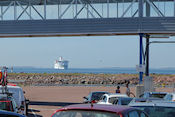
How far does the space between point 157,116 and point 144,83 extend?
1753 cm

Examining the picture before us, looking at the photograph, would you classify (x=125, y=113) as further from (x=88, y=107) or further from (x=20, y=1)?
(x=20, y=1)

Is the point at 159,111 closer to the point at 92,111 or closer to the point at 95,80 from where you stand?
the point at 92,111

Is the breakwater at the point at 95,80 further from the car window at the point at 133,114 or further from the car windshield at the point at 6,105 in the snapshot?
the car window at the point at 133,114

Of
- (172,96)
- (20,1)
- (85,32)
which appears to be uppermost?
(20,1)

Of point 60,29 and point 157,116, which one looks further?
point 60,29

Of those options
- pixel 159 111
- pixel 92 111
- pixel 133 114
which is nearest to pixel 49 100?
pixel 159 111

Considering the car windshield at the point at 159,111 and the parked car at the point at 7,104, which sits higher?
the car windshield at the point at 159,111

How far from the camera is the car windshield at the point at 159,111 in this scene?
1039 centimetres

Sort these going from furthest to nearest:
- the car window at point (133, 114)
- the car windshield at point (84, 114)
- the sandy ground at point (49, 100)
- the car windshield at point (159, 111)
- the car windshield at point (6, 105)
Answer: the sandy ground at point (49, 100) < the car windshield at point (6, 105) < the car windshield at point (159, 111) < the car window at point (133, 114) < the car windshield at point (84, 114)

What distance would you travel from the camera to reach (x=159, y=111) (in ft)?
34.3

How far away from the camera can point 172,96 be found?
18.9 metres

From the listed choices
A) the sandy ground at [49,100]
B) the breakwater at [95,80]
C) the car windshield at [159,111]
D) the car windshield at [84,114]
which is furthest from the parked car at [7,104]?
the breakwater at [95,80]

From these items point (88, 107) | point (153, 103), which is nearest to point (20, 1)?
point (153, 103)

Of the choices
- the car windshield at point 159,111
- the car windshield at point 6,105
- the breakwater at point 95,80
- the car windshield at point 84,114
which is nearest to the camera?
the car windshield at point 84,114
